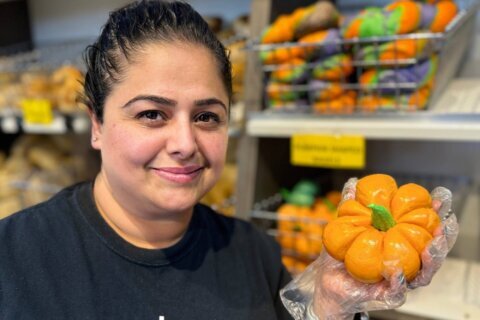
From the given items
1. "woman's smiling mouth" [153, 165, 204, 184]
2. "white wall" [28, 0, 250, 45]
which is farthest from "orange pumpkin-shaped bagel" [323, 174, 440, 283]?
"white wall" [28, 0, 250, 45]

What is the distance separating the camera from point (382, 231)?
0.66 meters

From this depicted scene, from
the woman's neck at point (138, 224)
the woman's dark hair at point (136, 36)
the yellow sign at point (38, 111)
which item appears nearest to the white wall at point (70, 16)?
the yellow sign at point (38, 111)

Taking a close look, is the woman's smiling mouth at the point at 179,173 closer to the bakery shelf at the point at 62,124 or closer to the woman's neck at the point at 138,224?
the woman's neck at the point at 138,224

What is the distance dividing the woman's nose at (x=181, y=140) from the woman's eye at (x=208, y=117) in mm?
43

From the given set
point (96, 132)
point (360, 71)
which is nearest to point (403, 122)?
point (360, 71)

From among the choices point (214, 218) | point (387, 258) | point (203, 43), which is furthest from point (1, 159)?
point (387, 258)

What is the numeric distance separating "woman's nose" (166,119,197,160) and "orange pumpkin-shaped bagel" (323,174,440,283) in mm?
270

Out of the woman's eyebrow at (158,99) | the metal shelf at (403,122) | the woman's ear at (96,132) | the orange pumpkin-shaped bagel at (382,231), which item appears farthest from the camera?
the metal shelf at (403,122)

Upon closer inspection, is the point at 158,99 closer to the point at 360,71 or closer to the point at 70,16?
the point at 360,71

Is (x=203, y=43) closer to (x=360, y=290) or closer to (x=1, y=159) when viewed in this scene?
(x=360, y=290)

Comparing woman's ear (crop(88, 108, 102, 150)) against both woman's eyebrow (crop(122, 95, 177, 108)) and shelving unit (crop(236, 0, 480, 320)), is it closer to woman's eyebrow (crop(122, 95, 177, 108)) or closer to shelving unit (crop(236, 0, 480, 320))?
woman's eyebrow (crop(122, 95, 177, 108))

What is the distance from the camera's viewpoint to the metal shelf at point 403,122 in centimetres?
97

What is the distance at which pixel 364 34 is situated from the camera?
3.46 ft

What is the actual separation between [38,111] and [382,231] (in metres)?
1.40
